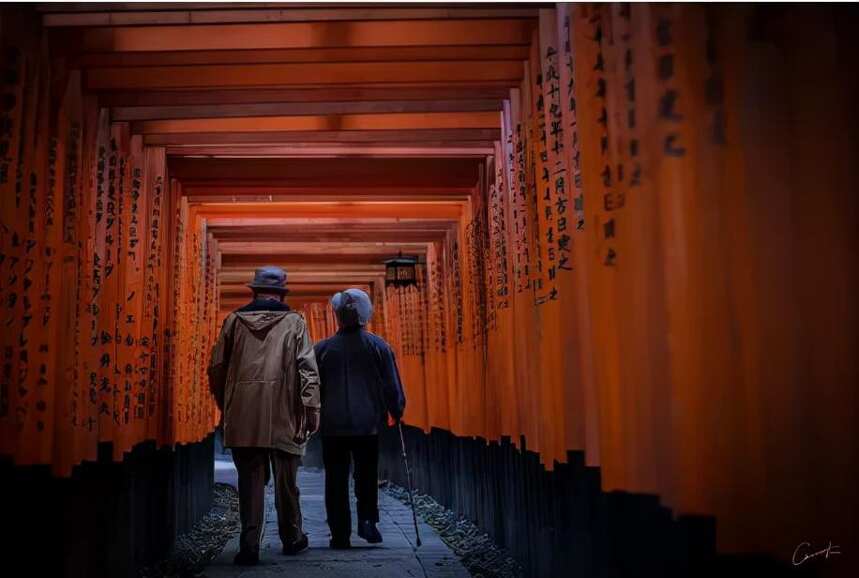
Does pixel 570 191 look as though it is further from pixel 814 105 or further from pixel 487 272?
pixel 487 272

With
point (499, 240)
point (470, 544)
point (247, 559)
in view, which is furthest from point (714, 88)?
point (470, 544)

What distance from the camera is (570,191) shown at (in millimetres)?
4473

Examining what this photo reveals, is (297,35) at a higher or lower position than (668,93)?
Result: higher

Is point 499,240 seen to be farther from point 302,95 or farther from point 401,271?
point 401,271

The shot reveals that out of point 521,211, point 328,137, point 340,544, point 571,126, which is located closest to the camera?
point 571,126

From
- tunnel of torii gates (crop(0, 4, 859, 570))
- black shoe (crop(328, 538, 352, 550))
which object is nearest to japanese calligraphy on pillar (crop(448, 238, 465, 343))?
tunnel of torii gates (crop(0, 4, 859, 570))

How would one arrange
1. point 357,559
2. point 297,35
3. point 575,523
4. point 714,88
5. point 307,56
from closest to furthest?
point 714,88, point 575,523, point 297,35, point 307,56, point 357,559

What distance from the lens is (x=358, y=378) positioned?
809cm

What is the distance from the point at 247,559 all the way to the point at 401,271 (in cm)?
652

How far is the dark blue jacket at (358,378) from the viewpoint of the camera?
7.93 meters

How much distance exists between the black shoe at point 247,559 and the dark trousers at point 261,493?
0.09 feet

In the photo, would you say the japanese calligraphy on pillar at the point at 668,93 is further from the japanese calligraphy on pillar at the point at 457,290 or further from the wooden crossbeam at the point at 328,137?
the japanese calligraphy on pillar at the point at 457,290

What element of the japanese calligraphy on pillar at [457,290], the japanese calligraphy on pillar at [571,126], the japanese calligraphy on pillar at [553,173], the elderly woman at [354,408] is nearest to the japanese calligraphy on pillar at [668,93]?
the japanese calligraphy on pillar at [571,126]

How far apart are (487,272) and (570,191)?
3.74 m
